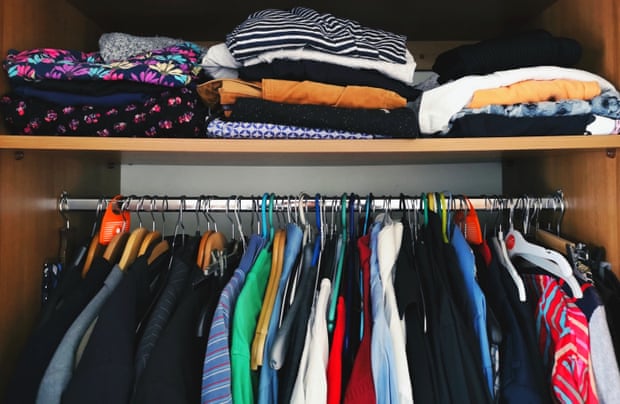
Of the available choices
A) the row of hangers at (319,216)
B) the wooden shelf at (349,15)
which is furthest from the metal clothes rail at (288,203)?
the wooden shelf at (349,15)

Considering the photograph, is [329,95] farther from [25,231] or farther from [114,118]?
[25,231]

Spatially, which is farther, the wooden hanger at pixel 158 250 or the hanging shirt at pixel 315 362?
the wooden hanger at pixel 158 250

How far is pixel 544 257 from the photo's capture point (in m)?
0.94

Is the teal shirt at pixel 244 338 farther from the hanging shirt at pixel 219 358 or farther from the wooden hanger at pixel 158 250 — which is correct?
the wooden hanger at pixel 158 250

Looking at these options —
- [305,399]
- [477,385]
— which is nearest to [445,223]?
[477,385]

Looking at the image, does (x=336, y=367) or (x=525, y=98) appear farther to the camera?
(x=525, y=98)

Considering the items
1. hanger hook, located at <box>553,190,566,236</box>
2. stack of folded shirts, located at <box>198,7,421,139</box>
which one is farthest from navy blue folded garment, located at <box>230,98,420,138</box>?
hanger hook, located at <box>553,190,566,236</box>

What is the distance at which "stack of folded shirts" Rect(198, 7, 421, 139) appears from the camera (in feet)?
2.93

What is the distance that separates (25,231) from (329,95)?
0.66 metres

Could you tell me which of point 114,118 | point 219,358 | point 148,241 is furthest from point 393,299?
point 114,118

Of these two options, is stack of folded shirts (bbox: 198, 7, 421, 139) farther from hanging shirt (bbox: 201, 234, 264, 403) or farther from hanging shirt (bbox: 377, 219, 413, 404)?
hanging shirt (bbox: 201, 234, 264, 403)

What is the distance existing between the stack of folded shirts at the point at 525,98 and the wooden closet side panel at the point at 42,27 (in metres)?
0.80

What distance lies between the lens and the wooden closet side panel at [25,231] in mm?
908

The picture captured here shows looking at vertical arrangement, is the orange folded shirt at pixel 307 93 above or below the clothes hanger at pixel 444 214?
above
